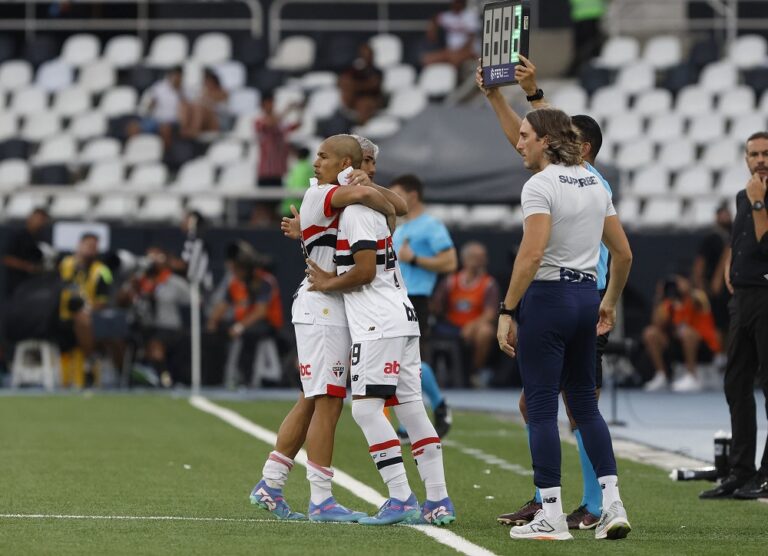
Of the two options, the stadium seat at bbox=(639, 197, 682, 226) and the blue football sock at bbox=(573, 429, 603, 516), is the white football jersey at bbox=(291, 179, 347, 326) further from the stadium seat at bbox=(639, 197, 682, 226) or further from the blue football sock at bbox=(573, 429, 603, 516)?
the stadium seat at bbox=(639, 197, 682, 226)

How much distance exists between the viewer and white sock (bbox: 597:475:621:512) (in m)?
8.00

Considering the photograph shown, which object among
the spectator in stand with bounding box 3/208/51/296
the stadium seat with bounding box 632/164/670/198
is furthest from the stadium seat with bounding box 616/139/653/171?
the spectator in stand with bounding box 3/208/51/296

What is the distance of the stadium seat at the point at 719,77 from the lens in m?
26.4

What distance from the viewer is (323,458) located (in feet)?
27.7

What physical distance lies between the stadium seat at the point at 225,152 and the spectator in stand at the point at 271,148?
1.12 meters

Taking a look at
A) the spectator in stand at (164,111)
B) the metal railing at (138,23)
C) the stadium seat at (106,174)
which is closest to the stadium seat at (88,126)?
the spectator in stand at (164,111)

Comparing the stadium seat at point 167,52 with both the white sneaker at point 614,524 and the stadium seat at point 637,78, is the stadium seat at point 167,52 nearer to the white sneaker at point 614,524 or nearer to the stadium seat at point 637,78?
the stadium seat at point 637,78

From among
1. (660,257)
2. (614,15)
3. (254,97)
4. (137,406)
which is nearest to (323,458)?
(137,406)

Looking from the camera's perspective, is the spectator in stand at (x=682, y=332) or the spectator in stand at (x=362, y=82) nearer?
the spectator in stand at (x=682, y=332)

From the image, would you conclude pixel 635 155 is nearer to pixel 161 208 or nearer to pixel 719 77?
pixel 719 77

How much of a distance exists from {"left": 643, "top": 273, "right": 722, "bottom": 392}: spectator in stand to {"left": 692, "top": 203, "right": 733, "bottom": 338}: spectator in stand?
10 cm

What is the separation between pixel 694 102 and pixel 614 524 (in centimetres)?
1900

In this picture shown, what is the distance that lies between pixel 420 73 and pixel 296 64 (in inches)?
82.2

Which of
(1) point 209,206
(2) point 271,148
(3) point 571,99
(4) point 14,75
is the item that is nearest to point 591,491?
(1) point 209,206
